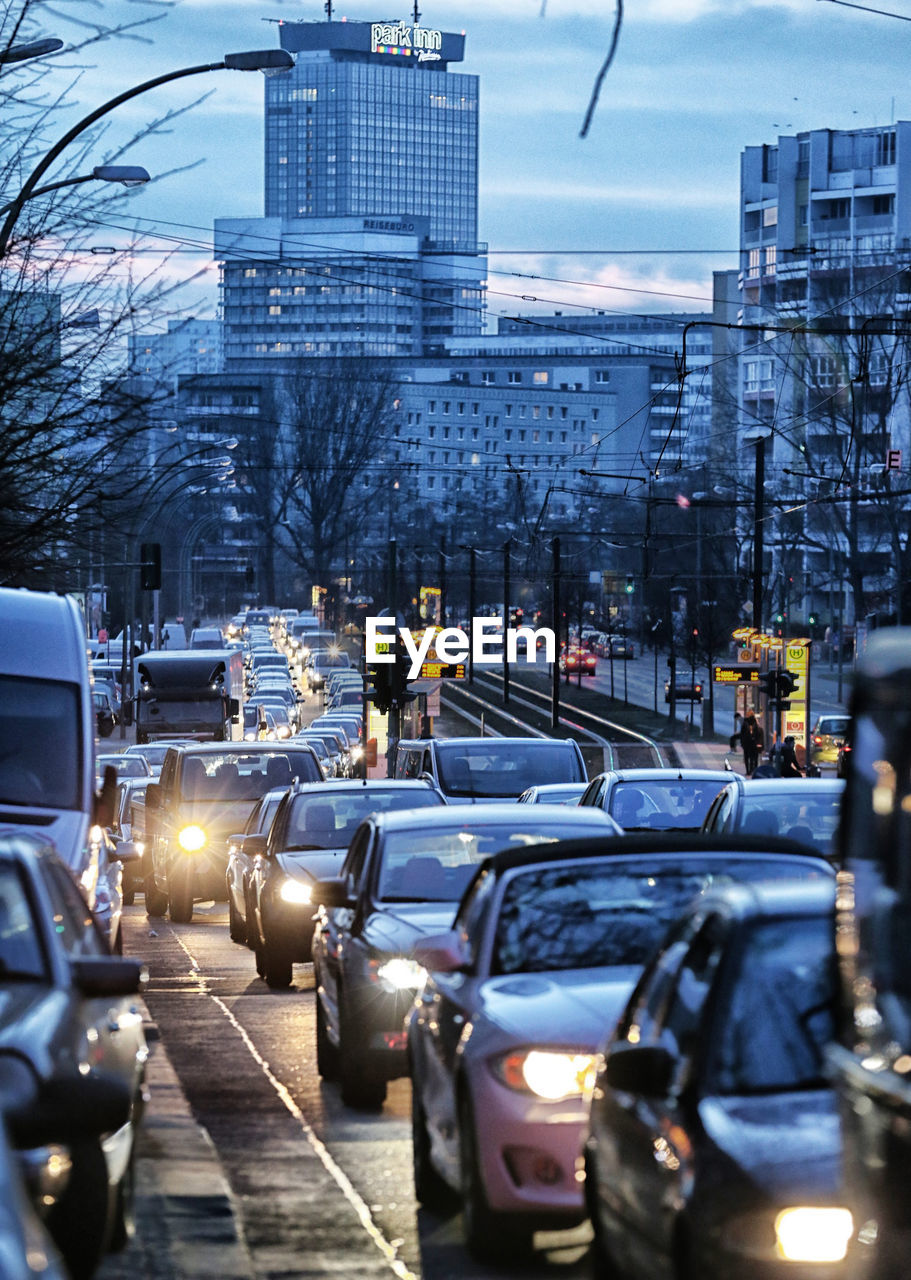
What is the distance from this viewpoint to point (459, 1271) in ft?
27.5

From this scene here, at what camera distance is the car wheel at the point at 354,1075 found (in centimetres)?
1230

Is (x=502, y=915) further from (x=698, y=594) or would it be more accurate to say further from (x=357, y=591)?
(x=357, y=591)

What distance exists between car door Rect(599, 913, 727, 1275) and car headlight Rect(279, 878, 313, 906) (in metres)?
12.2

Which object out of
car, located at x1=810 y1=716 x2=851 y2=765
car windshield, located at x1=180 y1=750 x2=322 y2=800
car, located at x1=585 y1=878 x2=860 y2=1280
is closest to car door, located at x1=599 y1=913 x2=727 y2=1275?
car, located at x1=585 y1=878 x2=860 y2=1280

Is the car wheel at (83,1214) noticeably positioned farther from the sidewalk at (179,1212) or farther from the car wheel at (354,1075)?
the car wheel at (354,1075)

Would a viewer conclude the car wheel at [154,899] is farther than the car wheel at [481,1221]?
Yes

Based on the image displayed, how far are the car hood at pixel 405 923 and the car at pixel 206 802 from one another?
1670cm

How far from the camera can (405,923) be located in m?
12.5

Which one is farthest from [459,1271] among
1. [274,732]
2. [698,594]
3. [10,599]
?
[698,594]

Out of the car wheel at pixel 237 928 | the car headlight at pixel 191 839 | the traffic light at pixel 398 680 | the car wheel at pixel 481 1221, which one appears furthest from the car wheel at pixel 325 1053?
the traffic light at pixel 398 680

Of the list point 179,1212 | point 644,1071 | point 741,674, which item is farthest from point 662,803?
point 741,674

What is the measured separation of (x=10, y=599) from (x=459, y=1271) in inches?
356

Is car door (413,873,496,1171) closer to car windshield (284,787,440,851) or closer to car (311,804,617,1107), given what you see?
car (311,804,617,1107)

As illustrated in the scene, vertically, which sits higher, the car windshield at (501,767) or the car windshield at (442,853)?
the car windshield at (442,853)
